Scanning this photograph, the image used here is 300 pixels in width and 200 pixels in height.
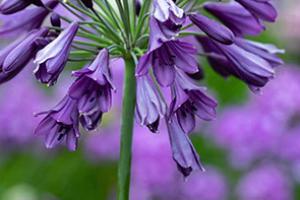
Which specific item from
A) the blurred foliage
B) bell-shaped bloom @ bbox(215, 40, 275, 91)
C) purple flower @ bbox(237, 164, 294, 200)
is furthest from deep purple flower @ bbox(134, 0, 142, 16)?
the blurred foliage

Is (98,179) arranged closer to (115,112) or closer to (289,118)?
(115,112)

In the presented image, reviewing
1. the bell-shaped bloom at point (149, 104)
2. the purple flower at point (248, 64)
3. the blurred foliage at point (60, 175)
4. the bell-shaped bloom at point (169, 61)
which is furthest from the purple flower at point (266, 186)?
the bell-shaped bloom at point (169, 61)

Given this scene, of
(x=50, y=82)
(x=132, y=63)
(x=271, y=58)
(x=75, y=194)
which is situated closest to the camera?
(x=50, y=82)

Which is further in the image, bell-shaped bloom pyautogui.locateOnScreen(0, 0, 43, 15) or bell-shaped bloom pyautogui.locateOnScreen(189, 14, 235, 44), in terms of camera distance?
bell-shaped bloom pyautogui.locateOnScreen(0, 0, 43, 15)

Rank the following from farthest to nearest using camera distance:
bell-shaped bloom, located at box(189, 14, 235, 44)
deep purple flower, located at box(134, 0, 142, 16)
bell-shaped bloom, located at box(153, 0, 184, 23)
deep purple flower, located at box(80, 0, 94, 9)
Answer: deep purple flower, located at box(134, 0, 142, 16), deep purple flower, located at box(80, 0, 94, 9), bell-shaped bloom, located at box(189, 14, 235, 44), bell-shaped bloom, located at box(153, 0, 184, 23)

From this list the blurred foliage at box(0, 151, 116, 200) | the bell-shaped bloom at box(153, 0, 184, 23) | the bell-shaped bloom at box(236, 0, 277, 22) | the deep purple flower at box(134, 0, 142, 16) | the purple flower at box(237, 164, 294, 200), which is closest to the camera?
the bell-shaped bloom at box(153, 0, 184, 23)

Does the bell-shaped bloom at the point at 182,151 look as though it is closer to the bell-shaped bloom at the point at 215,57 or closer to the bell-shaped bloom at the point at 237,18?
the bell-shaped bloom at the point at 215,57

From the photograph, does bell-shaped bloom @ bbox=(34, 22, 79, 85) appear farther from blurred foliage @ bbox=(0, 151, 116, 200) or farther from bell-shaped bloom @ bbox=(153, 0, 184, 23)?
blurred foliage @ bbox=(0, 151, 116, 200)

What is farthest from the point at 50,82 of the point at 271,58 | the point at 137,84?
the point at 271,58
